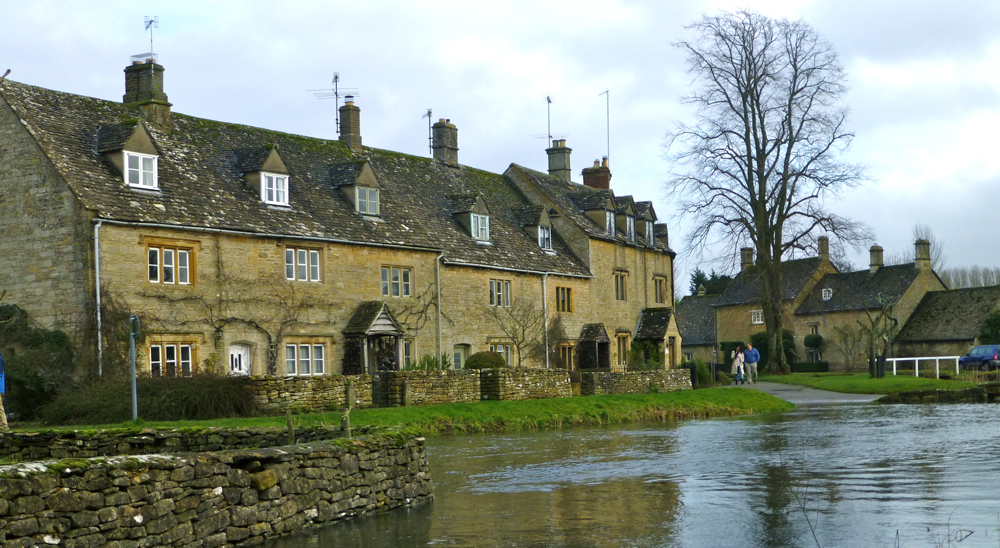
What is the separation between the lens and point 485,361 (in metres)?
36.8

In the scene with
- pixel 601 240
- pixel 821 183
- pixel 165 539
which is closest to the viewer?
pixel 165 539

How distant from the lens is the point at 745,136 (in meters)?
58.0

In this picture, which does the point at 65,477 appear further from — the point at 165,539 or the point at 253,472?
the point at 253,472

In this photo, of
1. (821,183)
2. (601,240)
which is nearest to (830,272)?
(821,183)

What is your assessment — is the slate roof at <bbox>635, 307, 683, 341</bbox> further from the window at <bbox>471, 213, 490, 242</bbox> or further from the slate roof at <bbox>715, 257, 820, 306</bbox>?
the slate roof at <bbox>715, 257, 820, 306</bbox>

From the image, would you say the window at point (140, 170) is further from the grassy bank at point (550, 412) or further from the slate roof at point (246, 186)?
the grassy bank at point (550, 412)

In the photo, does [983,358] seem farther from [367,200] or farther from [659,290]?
[367,200]

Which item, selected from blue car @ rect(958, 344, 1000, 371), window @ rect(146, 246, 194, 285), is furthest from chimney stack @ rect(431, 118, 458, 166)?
blue car @ rect(958, 344, 1000, 371)

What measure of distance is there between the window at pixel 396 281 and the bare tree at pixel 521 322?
4.72m

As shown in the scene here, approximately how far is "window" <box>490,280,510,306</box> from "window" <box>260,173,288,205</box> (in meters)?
10.6

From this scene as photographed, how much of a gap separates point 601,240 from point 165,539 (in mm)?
A: 41393

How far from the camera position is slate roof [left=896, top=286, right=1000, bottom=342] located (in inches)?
2707

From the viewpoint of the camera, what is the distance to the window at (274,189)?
1361 inches

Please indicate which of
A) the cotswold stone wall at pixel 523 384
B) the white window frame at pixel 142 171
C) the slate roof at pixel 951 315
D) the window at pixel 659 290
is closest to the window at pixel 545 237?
the window at pixel 659 290
